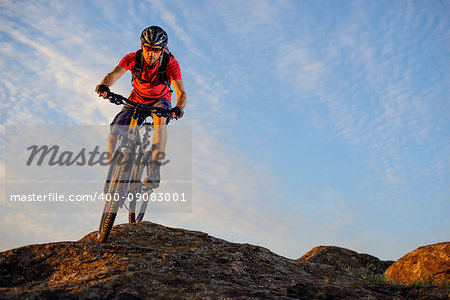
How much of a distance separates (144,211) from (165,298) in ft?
19.3

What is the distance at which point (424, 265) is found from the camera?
10203 millimetres

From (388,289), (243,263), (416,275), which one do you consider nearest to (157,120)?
(243,263)

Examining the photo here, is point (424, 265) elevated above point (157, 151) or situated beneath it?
situated beneath

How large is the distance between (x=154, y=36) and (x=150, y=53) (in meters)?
0.37

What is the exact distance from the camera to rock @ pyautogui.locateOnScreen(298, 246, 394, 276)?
13016mm

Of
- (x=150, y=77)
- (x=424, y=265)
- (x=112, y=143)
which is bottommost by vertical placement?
(x=424, y=265)

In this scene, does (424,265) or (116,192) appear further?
(424,265)

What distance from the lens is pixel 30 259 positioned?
5676 mm

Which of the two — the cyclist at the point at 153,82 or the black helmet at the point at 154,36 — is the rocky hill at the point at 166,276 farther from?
the black helmet at the point at 154,36

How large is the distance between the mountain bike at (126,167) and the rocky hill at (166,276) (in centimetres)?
63

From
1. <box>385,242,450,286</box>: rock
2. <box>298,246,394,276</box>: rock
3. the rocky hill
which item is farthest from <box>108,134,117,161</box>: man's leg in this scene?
<box>298,246,394,276</box>: rock

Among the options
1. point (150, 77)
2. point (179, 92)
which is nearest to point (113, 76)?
point (150, 77)

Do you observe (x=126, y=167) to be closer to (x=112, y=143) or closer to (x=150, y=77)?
(x=112, y=143)

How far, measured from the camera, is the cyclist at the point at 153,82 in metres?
7.80
